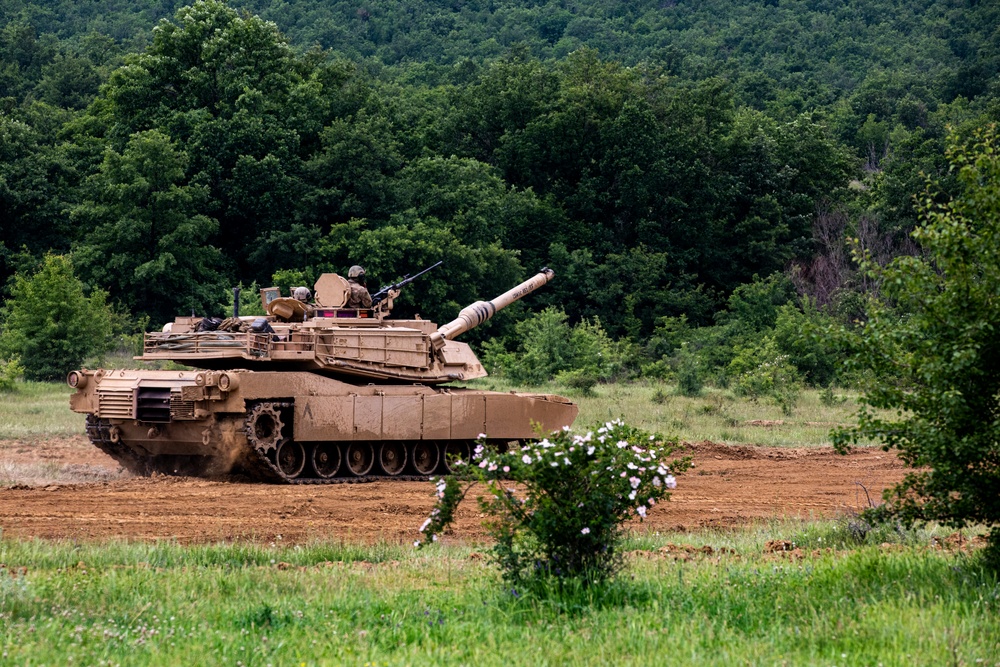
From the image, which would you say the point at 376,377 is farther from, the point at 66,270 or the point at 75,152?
the point at 75,152

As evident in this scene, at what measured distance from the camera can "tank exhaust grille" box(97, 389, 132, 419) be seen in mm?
18859

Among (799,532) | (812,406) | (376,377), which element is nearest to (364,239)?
(812,406)

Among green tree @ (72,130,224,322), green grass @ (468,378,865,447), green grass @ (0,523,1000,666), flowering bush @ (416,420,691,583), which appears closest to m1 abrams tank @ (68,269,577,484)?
green grass @ (468,378,865,447)

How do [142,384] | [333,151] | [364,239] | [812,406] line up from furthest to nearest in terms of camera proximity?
[333,151]
[364,239]
[812,406]
[142,384]

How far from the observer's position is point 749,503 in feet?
58.2

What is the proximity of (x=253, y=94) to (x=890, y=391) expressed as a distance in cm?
3760

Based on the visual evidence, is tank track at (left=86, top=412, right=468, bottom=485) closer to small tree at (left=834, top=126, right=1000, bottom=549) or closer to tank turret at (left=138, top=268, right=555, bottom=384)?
tank turret at (left=138, top=268, right=555, bottom=384)

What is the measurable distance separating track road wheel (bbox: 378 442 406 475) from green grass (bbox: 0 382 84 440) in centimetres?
671

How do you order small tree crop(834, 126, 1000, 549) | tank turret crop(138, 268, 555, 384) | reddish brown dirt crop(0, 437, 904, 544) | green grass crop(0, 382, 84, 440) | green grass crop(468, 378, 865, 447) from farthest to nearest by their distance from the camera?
1. green grass crop(468, 378, 865, 447)
2. green grass crop(0, 382, 84, 440)
3. tank turret crop(138, 268, 555, 384)
4. reddish brown dirt crop(0, 437, 904, 544)
5. small tree crop(834, 126, 1000, 549)

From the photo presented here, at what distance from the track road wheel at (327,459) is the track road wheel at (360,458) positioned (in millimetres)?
193

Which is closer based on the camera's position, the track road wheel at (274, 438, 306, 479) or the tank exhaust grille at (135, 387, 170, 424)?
the tank exhaust grille at (135, 387, 170, 424)

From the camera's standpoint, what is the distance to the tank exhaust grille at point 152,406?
1872 centimetres

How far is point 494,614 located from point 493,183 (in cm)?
4081

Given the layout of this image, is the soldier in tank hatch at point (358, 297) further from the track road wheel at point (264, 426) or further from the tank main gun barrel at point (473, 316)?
the track road wheel at point (264, 426)
